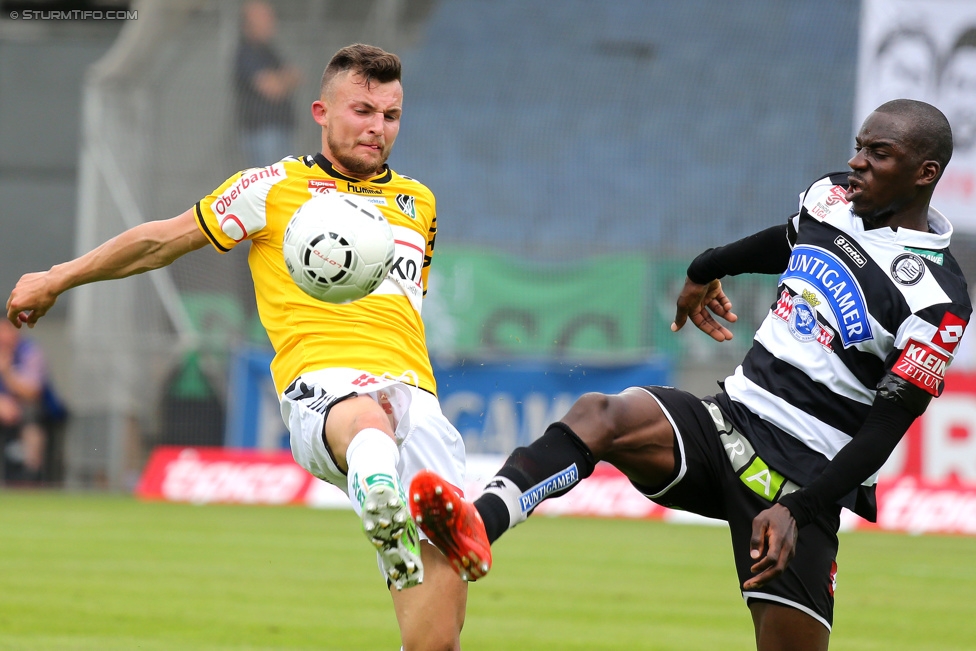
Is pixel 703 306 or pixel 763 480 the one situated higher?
pixel 703 306

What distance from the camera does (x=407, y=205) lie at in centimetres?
567

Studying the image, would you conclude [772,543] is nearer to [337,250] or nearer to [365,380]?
[365,380]

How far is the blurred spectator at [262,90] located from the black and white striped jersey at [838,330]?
14.9 m

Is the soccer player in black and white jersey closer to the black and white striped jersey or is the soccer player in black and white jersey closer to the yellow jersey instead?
the black and white striped jersey

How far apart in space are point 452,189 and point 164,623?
43.1 ft

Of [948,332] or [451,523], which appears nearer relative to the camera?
[451,523]

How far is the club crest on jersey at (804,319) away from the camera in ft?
17.1

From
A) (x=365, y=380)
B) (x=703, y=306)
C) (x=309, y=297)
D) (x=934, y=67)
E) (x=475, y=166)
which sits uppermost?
(x=309, y=297)

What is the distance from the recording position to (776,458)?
17.2ft

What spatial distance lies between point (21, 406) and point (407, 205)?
13.8 m

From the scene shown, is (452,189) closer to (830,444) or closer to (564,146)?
(564,146)

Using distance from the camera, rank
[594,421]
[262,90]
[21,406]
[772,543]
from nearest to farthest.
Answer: [772,543] → [594,421] → [21,406] → [262,90]

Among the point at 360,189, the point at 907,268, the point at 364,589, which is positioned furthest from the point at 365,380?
the point at 364,589
